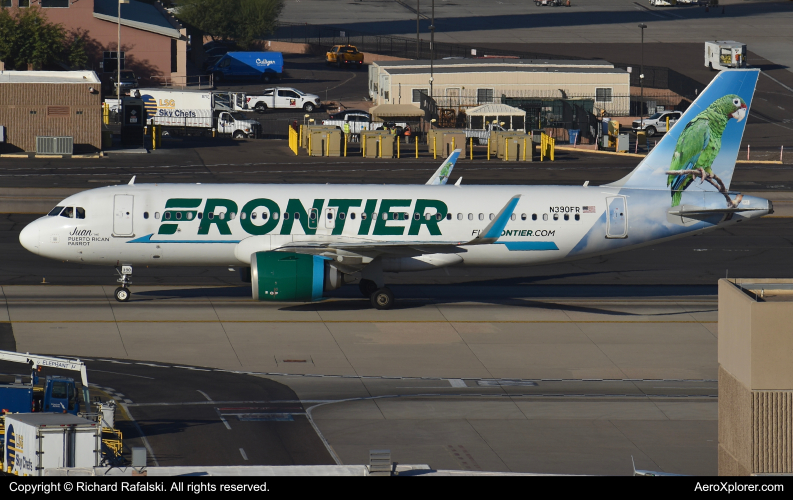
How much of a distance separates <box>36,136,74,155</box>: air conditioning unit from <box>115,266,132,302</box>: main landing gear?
141 ft

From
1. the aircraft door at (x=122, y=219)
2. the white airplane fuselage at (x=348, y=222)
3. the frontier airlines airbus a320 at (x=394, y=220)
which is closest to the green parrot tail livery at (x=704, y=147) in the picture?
the frontier airlines airbus a320 at (x=394, y=220)

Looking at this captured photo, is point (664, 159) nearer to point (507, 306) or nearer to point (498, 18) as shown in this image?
point (507, 306)

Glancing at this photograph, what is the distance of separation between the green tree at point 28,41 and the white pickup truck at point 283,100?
19.5 metres

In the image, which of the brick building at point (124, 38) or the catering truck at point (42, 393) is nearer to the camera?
the catering truck at point (42, 393)

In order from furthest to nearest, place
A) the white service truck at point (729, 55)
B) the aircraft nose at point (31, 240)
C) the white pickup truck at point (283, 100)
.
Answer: the white service truck at point (729, 55), the white pickup truck at point (283, 100), the aircraft nose at point (31, 240)

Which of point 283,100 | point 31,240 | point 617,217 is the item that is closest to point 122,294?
point 31,240

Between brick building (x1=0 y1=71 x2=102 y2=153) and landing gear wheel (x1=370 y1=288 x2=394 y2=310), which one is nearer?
landing gear wheel (x1=370 y1=288 x2=394 y2=310)

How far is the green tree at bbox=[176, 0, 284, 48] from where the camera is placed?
451 ft

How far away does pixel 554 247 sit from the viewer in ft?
137

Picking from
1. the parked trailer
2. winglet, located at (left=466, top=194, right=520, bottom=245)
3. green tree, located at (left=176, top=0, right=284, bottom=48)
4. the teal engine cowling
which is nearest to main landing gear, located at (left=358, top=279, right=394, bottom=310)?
the teal engine cowling

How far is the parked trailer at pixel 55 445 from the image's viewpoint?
872 inches

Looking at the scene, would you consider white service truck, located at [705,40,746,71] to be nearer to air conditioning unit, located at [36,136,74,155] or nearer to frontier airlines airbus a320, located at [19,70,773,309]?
air conditioning unit, located at [36,136,74,155]

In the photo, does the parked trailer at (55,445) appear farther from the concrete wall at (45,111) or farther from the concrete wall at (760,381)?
the concrete wall at (45,111)

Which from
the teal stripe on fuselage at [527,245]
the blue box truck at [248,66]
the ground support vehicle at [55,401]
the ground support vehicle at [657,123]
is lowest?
the ground support vehicle at [55,401]
